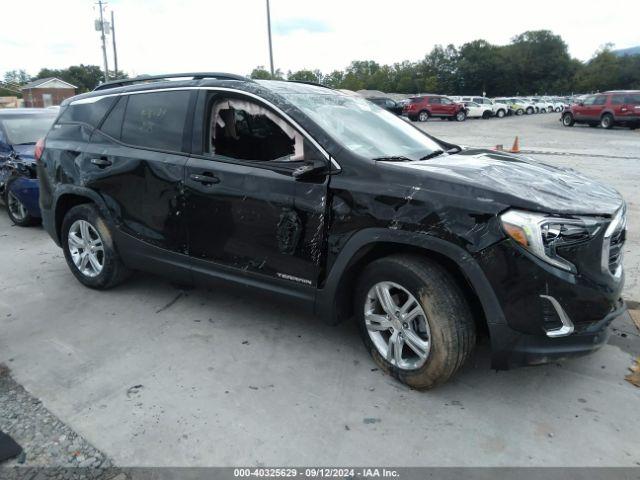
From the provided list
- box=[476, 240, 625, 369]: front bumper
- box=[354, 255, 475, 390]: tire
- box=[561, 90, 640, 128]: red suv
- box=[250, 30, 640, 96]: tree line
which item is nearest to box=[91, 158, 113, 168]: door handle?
box=[354, 255, 475, 390]: tire

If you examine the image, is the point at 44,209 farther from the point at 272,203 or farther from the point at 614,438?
the point at 614,438

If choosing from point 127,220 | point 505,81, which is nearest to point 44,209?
A: point 127,220

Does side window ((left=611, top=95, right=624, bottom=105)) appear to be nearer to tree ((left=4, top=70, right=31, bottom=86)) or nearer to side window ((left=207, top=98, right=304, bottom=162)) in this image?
side window ((left=207, top=98, right=304, bottom=162))

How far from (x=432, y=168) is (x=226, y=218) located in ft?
4.72

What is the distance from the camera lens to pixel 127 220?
4.23m

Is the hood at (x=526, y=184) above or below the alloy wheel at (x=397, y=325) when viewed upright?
above

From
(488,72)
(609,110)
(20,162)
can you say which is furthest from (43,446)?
(488,72)

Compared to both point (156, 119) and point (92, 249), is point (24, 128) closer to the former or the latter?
point (92, 249)

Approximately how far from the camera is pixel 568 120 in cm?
2839

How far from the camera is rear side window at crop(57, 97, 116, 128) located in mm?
4469

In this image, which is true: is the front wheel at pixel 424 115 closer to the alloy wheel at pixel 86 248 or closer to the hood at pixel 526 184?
the alloy wheel at pixel 86 248

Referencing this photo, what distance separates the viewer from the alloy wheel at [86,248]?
456cm

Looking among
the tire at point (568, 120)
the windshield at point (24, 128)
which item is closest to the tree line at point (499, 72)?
the tire at point (568, 120)

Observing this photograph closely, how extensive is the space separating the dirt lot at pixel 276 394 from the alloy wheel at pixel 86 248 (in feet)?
1.12
